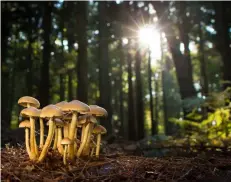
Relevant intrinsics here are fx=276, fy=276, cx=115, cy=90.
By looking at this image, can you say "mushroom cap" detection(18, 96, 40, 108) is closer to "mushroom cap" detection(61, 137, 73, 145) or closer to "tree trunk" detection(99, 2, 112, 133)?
"mushroom cap" detection(61, 137, 73, 145)

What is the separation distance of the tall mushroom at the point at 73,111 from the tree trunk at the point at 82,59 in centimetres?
712

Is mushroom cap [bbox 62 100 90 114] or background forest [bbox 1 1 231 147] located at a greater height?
background forest [bbox 1 1 231 147]

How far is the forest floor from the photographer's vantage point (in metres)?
2.38

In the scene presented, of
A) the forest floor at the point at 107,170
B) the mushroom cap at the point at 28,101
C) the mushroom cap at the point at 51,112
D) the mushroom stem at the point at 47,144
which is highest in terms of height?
the mushroom cap at the point at 28,101

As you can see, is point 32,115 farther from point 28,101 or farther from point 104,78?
point 104,78

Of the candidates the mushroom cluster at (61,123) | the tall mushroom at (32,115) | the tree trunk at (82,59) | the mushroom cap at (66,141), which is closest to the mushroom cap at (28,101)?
the mushroom cluster at (61,123)

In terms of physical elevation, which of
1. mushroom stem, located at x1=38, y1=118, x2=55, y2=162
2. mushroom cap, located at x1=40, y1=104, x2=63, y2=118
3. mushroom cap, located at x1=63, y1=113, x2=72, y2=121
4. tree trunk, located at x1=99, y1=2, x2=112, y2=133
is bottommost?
mushroom stem, located at x1=38, y1=118, x2=55, y2=162

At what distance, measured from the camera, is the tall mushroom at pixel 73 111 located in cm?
255

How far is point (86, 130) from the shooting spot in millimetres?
2885

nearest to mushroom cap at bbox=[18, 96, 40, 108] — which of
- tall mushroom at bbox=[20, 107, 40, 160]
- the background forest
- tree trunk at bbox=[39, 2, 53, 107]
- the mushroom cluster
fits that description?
the mushroom cluster

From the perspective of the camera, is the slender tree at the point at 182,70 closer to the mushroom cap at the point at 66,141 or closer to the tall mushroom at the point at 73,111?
the tall mushroom at the point at 73,111

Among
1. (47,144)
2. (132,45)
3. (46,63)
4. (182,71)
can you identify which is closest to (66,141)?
(47,144)

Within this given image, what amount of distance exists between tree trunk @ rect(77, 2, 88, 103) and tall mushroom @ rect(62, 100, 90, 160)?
7122 millimetres

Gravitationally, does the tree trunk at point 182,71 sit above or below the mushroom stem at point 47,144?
above
